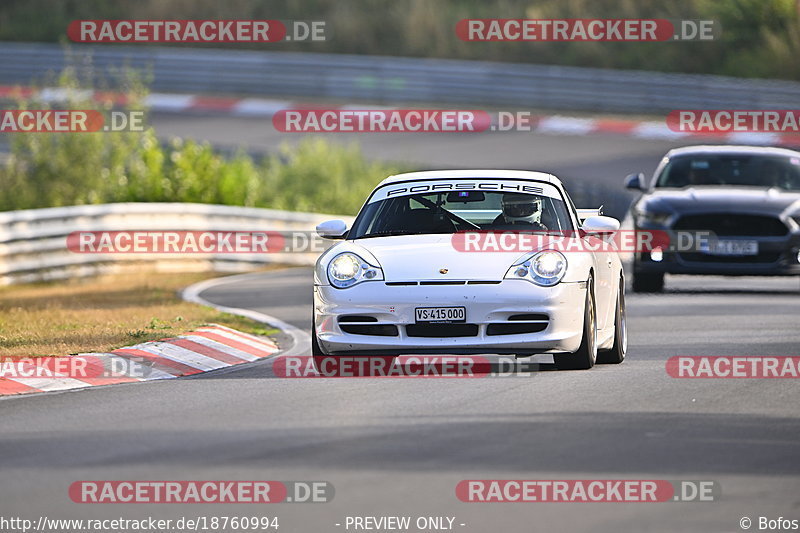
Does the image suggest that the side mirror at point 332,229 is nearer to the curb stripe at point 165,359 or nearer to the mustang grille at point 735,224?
the curb stripe at point 165,359

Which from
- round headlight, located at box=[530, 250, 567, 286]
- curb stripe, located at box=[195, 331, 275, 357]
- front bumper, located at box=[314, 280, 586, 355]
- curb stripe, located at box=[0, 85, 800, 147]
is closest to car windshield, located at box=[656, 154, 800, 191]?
curb stripe, located at box=[195, 331, 275, 357]

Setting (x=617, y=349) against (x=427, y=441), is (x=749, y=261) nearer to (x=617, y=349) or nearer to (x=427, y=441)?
(x=617, y=349)

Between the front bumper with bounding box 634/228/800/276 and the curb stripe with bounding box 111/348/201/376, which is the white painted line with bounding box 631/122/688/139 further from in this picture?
the curb stripe with bounding box 111/348/201/376

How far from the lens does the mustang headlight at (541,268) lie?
11133mm

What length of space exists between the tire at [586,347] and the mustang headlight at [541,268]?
29 cm

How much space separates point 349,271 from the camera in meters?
11.3

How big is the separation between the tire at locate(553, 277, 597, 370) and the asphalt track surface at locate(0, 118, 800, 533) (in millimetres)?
138

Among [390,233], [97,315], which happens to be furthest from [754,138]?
[390,233]

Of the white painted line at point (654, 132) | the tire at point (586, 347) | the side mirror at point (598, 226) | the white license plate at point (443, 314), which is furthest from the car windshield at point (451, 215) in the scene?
the white painted line at point (654, 132)

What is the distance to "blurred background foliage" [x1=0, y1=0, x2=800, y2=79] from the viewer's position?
134ft

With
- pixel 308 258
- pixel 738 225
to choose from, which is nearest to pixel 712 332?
pixel 738 225

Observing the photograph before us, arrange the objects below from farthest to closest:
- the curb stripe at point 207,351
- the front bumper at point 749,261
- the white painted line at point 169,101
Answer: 1. the white painted line at point 169,101
2. the front bumper at point 749,261
3. the curb stripe at point 207,351

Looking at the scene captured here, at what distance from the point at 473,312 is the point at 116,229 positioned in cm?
1270

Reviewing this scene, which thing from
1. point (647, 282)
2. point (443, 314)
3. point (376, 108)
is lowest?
point (647, 282)
